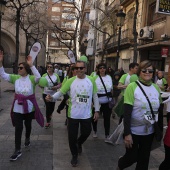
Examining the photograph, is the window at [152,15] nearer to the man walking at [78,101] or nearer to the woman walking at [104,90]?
the woman walking at [104,90]

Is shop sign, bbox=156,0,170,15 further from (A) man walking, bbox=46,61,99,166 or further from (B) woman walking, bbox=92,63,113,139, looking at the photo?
(A) man walking, bbox=46,61,99,166

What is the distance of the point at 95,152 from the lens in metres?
5.24

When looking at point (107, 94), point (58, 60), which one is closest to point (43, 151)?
point (107, 94)

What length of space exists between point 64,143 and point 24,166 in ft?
4.88

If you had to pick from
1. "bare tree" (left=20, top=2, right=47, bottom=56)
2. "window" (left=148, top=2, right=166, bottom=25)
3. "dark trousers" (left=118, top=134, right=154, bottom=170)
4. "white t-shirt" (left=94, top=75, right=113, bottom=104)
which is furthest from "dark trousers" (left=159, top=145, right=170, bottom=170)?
"bare tree" (left=20, top=2, right=47, bottom=56)

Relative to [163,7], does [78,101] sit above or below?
below

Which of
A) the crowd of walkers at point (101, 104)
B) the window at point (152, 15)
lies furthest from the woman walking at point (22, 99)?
the window at point (152, 15)

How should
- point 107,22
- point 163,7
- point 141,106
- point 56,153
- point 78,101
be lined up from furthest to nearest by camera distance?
1. point 107,22
2. point 163,7
3. point 56,153
4. point 78,101
5. point 141,106

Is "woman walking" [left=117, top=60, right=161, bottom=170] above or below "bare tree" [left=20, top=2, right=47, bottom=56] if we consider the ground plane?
below

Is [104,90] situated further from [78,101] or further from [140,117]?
[140,117]

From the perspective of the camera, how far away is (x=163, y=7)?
943 cm

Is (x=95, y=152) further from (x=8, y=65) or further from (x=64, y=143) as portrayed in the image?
(x=8, y=65)

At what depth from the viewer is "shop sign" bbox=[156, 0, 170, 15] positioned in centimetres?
937

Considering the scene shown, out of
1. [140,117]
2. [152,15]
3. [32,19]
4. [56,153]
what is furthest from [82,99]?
[32,19]
